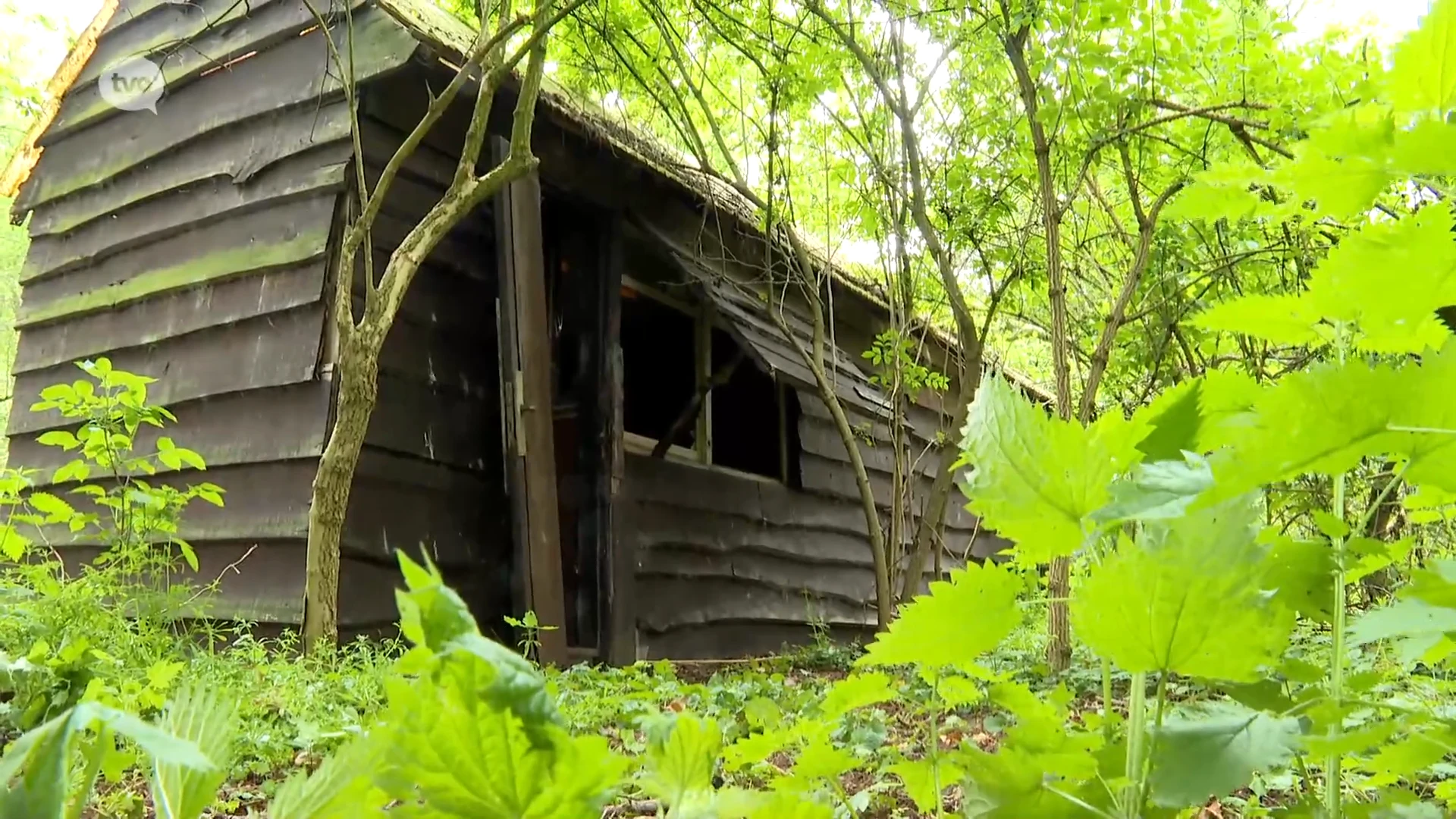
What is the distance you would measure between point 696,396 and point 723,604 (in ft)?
4.84

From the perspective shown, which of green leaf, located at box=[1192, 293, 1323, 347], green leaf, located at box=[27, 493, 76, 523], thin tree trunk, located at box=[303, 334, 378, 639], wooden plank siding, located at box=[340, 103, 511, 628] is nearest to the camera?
green leaf, located at box=[1192, 293, 1323, 347]

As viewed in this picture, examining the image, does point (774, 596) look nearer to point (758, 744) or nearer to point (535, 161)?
point (535, 161)

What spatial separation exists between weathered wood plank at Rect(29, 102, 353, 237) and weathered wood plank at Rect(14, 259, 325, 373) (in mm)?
590

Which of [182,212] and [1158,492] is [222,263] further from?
[1158,492]

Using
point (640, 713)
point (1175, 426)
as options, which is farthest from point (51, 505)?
point (1175, 426)

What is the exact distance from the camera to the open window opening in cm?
578

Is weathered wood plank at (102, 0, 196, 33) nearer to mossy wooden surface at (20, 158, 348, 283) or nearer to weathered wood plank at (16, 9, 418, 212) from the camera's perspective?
weathered wood plank at (16, 9, 418, 212)

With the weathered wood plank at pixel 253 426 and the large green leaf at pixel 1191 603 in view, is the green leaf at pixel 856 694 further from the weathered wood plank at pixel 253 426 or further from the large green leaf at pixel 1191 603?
the weathered wood plank at pixel 253 426

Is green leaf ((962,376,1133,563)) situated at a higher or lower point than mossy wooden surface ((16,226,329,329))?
lower

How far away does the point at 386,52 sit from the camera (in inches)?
155

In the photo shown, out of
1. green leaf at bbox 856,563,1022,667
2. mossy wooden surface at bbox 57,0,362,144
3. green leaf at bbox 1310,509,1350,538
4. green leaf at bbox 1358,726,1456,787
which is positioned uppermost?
mossy wooden surface at bbox 57,0,362,144

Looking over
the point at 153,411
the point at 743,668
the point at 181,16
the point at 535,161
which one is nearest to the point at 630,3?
the point at 535,161

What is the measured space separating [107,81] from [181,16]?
2.08ft

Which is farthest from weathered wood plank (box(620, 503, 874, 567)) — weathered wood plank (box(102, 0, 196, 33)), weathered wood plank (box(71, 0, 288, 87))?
weathered wood plank (box(102, 0, 196, 33))
